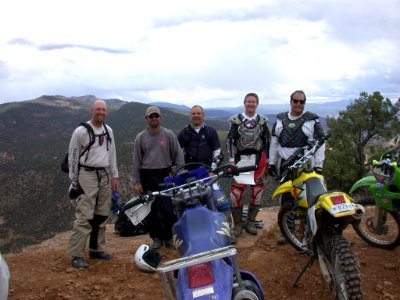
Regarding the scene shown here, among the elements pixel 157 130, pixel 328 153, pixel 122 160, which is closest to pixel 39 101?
pixel 122 160

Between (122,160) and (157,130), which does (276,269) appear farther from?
(122,160)

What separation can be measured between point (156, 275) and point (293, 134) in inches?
112

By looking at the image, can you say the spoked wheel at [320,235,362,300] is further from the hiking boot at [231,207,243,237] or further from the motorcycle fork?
the hiking boot at [231,207,243,237]

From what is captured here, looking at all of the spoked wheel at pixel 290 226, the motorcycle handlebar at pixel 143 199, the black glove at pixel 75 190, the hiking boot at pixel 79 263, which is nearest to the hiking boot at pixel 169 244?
the hiking boot at pixel 79 263

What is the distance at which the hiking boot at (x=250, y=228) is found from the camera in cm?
670

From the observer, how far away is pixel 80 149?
5281 mm

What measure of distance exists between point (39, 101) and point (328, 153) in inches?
7379

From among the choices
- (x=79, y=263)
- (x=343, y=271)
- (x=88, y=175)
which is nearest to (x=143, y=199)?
(x=343, y=271)

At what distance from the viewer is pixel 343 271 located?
321 cm

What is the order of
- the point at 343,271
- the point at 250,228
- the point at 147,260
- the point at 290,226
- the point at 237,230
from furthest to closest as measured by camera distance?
the point at 250,228 → the point at 237,230 → the point at 290,226 → the point at 147,260 → the point at 343,271

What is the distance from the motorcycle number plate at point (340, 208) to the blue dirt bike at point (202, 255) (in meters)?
0.90

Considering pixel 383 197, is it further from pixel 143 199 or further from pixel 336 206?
pixel 143 199

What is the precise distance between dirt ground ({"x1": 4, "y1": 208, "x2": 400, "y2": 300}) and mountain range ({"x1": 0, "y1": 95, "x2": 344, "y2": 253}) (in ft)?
109

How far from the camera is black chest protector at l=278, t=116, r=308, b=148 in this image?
5.55m
